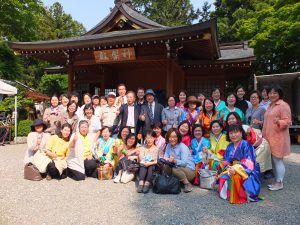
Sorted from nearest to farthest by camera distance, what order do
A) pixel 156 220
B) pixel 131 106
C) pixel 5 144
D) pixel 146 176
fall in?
pixel 156 220, pixel 146 176, pixel 131 106, pixel 5 144

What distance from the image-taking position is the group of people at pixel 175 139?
13.8 feet

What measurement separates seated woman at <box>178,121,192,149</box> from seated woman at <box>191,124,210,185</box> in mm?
95

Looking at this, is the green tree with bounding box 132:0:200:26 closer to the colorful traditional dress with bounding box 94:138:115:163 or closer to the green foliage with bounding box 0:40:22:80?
the green foliage with bounding box 0:40:22:80

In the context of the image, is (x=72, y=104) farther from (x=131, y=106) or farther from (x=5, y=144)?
(x=5, y=144)

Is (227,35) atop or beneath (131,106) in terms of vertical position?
atop

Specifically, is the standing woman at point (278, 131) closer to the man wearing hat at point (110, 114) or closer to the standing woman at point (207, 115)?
the standing woman at point (207, 115)

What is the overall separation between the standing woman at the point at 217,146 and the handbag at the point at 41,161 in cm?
308

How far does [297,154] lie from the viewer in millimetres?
8234

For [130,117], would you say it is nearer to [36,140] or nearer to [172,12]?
[36,140]

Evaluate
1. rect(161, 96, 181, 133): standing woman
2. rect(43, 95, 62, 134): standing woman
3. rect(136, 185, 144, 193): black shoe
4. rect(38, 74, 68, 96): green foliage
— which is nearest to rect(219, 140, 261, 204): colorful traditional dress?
rect(136, 185, 144, 193): black shoe

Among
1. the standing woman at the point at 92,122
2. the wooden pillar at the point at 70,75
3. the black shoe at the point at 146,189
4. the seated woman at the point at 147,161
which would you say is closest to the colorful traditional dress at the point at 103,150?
the standing woman at the point at 92,122

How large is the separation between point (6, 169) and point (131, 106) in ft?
10.8

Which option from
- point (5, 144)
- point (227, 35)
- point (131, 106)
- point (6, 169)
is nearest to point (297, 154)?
point (131, 106)

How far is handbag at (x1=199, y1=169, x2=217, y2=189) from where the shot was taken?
4.58 m
